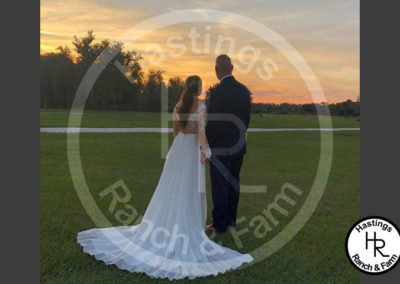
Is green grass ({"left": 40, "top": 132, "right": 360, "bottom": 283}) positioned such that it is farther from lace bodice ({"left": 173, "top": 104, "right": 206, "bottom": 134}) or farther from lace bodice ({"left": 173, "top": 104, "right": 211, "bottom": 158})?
lace bodice ({"left": 173, "top": 104, "right": 206, "bottom": 134})

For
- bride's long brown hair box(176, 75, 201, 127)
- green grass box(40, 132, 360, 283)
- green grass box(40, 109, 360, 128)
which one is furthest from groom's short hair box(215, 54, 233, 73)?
green grass box(40, 109, 360, 128)

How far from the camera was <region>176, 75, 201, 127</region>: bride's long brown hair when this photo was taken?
5.96 m

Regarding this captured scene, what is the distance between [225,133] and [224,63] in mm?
1210

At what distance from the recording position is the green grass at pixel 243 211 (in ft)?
17.0

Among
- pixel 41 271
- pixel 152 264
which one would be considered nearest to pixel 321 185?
pixel 152 264

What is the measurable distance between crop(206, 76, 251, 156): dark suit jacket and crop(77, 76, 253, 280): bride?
0.56 m

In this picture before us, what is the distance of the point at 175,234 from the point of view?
5766 mm

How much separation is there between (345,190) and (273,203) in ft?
9.35

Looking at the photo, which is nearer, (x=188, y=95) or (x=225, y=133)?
(x=188, y=95)

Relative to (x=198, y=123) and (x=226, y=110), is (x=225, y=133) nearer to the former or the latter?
(x=226, y=110)

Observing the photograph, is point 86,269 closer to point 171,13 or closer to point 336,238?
point 336,238

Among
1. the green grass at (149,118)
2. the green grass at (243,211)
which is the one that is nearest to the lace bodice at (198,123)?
the green grass at (243,211)

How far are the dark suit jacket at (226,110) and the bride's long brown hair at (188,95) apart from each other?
707 mm

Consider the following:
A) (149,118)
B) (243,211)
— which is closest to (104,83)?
(149,118)
